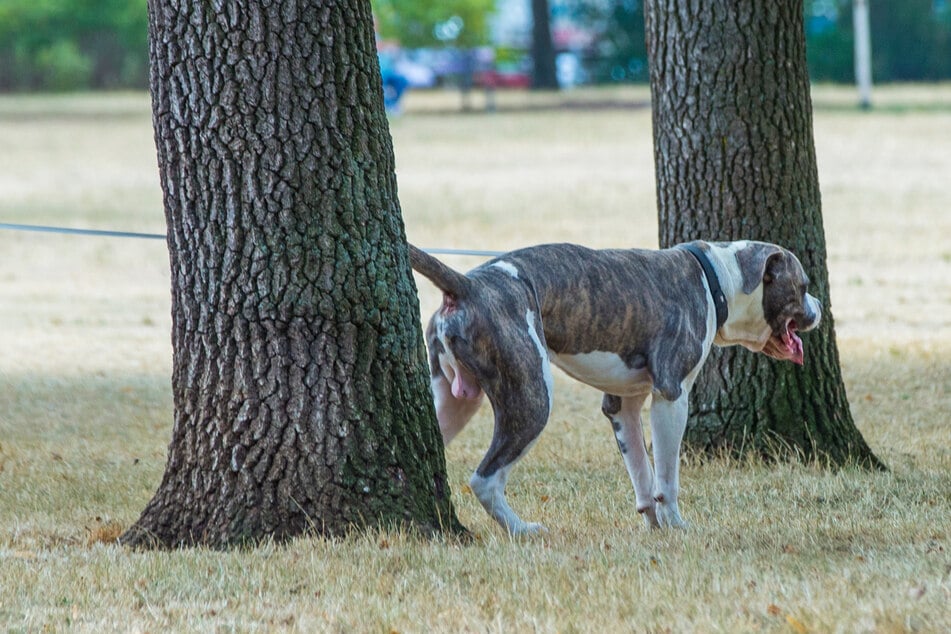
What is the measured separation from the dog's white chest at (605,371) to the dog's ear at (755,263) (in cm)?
68

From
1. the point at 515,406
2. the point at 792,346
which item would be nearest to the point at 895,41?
the point at 792,346

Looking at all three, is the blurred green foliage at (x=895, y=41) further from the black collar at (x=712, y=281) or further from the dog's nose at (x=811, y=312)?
the black collar at (x=712, y=281)

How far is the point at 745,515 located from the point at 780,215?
1.84m

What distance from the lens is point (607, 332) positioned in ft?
19.9

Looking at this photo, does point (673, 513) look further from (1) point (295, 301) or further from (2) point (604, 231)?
(2) point (604, 231)

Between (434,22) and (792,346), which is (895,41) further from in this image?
(792,346)

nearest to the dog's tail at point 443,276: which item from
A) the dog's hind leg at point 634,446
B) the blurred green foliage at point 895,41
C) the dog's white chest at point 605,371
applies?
the dog's white chest at point 605,371

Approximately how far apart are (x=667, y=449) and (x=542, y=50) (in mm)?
46909

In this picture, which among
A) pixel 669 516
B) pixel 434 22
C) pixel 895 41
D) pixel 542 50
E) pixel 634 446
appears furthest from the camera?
pixel 895 41

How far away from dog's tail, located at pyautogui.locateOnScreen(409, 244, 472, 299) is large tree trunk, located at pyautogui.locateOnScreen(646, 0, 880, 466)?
7.91 ft

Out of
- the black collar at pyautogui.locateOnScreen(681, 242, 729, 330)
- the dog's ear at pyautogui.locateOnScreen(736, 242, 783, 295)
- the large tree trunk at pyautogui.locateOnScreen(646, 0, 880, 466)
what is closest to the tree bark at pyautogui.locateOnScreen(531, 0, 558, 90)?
the large tree trunk at pyautogui.locateOnScreen(646, 0, 880, 466)

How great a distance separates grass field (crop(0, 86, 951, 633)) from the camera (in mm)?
4676

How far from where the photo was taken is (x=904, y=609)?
177 inches

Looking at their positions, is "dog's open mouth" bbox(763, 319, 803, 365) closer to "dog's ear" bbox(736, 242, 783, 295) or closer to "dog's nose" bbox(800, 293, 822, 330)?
"dog's nose" bbox(800, 293, 822, 330)
